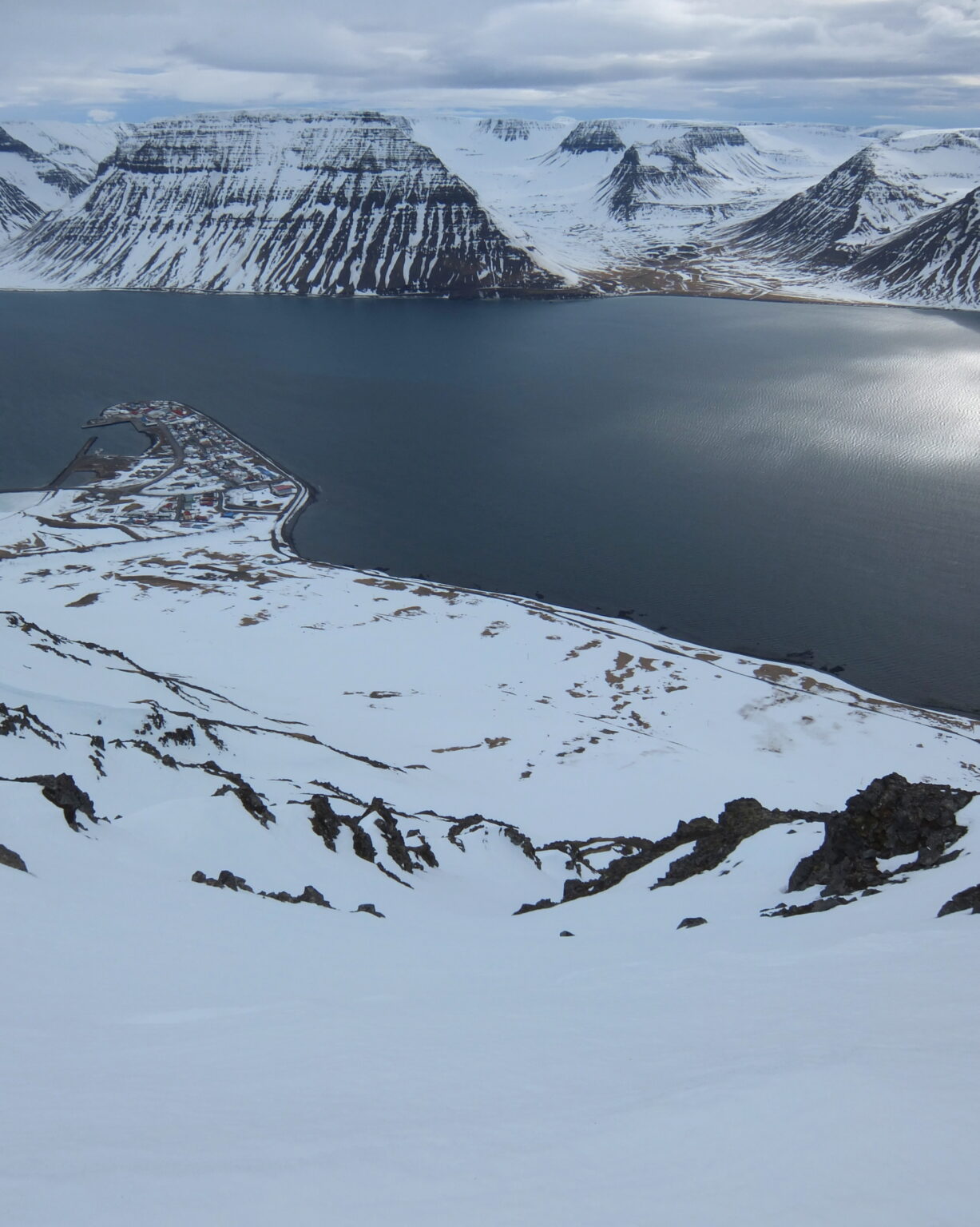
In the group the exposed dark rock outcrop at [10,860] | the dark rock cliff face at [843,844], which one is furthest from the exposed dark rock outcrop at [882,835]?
the exposed dark rock outcrop at [10,860]

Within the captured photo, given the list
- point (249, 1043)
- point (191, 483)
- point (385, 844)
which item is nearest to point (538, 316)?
point (191, 483)

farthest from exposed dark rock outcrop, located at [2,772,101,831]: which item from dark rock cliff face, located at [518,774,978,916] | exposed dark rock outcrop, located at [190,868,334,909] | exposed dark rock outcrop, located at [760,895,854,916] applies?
exposed dark rock outcrop, located at [760,895,854,916]

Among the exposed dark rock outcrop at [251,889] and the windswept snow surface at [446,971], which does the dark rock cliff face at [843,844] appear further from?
the exposed dark rock outcrop at [251,889]

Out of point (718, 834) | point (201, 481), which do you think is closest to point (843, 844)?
point (718, 834)


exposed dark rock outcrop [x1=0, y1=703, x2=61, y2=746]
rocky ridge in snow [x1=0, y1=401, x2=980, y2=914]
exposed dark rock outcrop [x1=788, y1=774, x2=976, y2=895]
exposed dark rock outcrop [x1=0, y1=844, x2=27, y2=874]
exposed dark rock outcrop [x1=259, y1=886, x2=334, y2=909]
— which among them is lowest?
rocky ridge in snow [x1=0, y1=401, x2=980, y2=914]

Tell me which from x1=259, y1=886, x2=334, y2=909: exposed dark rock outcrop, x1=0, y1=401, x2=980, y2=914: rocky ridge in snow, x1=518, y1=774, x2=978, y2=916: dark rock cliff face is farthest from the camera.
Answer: x1=0, y1=401, x2=980, y2=914: rocky ridge in snow

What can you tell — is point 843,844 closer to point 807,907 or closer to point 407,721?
point 807,907

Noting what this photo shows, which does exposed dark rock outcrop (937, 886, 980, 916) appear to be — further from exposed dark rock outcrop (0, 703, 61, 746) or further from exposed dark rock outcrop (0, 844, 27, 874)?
exposed dark rock outcrop (0, 703, 61, 746)

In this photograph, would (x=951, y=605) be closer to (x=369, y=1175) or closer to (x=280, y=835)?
(x=280, y=835)
